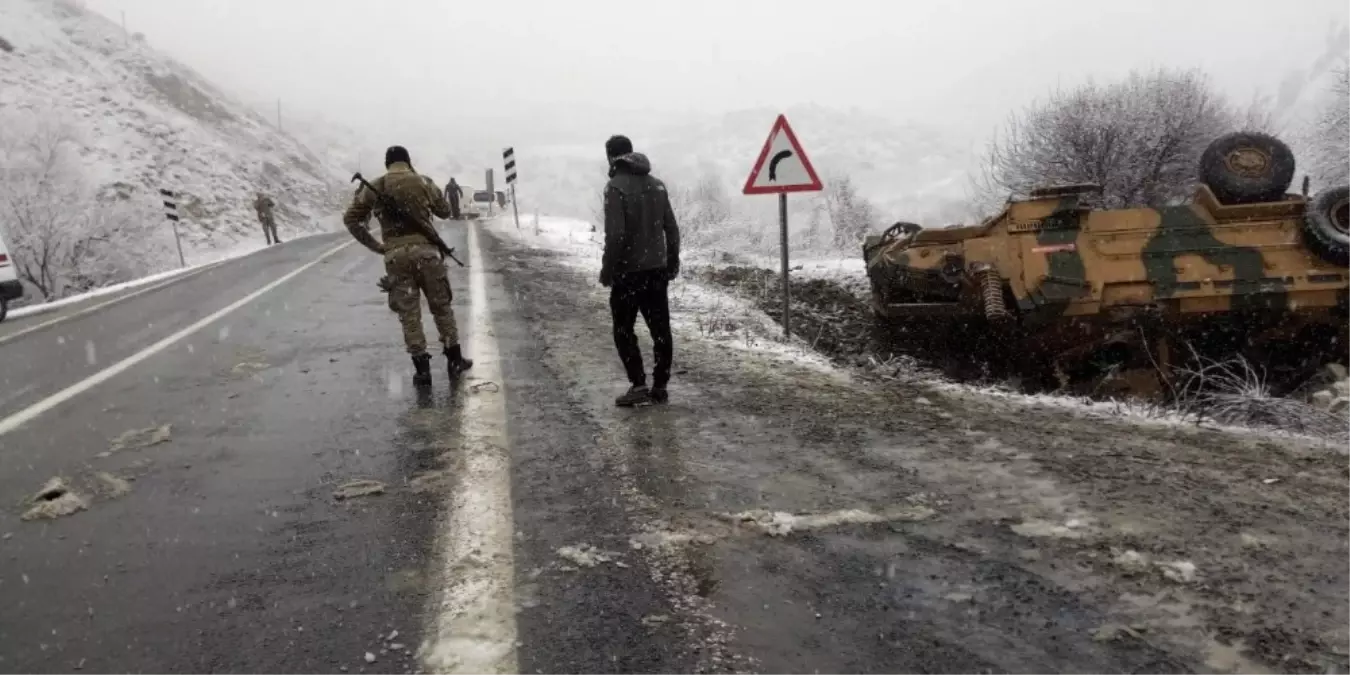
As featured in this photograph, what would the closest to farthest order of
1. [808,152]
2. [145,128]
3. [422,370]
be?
[422,370], [145,128], [808,152]

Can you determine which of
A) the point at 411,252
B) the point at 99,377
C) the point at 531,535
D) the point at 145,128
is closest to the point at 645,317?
the point at 411,252

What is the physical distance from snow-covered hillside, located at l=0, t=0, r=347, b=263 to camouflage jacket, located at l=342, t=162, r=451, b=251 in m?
30.7

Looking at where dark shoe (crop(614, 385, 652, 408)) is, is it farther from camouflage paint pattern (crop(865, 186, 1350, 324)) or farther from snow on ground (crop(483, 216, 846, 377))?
camouflage paint pattern (crop(865, 186, 1350, 324))

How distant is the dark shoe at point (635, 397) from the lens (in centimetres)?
488

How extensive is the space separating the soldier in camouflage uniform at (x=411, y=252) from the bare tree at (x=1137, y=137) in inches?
842

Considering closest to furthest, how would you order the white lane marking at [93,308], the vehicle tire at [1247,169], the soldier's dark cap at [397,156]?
the soldier's dark cap at [397,156] → the vehicle tire at [1247,169] → the white lane marking at [93,308]

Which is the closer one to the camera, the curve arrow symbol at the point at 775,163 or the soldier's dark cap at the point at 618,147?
the soldier's dark cap at the point at 618,147

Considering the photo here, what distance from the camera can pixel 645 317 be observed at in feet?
16.6

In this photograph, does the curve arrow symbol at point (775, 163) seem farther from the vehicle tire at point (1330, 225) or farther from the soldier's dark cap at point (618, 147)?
the vehicle tire at point (1330, 225)

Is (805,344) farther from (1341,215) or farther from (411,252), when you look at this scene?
(1341,215)

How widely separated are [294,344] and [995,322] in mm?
6182

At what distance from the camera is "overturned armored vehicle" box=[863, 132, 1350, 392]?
659 cm

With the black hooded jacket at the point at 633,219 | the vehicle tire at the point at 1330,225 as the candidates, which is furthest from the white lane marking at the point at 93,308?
the vehicle tire at the point at 1330,225

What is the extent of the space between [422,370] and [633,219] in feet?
6.30
